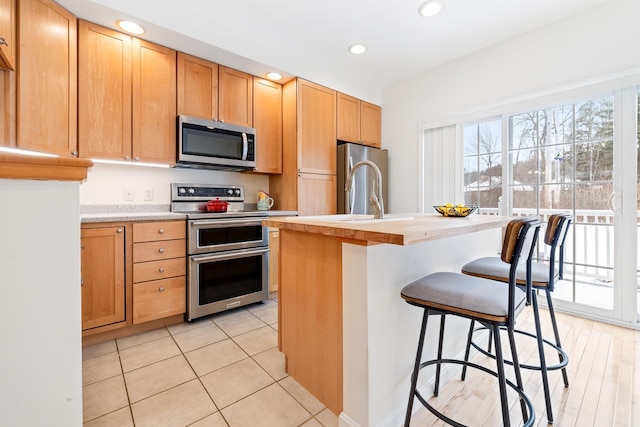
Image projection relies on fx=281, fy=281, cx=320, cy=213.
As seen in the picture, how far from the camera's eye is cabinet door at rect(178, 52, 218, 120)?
2611mm

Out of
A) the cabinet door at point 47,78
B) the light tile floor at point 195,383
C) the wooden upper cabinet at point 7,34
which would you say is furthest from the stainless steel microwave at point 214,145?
the light tile floor at point 195,383

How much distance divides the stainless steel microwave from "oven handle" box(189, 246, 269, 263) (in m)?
0.91

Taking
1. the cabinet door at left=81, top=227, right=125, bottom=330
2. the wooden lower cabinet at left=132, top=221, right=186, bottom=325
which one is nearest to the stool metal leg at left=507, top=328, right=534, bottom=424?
the wooden lower cabinet at left=132, top=221, right=186, bottom=325

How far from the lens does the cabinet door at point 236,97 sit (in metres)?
2.87

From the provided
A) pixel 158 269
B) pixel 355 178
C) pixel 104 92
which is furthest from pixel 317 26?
pixel 158 269

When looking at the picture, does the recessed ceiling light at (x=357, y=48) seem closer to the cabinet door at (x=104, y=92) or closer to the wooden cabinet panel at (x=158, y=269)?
the cabinet door at (x=104, y=92)

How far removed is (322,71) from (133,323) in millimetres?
3165

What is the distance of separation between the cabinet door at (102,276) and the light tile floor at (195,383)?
237mm

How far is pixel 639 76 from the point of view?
7.29 feet

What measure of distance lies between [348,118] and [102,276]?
3.06 metres

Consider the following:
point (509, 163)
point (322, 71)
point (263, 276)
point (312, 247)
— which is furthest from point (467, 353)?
point (322, 71)

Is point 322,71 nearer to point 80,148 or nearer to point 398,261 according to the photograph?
point 80,148

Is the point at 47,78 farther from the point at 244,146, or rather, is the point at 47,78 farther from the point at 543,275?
the point at 543,275

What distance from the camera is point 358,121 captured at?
3795 mm
